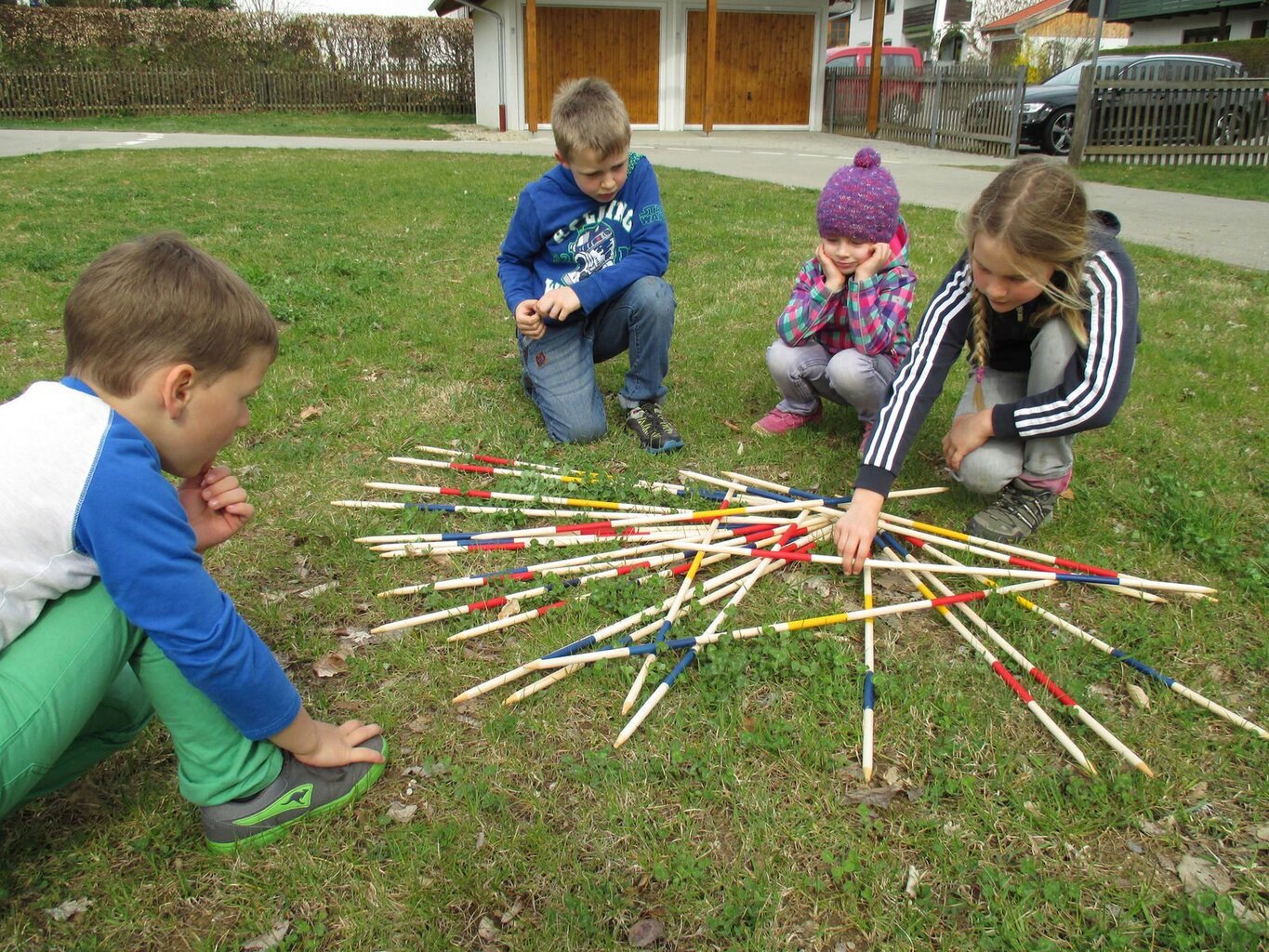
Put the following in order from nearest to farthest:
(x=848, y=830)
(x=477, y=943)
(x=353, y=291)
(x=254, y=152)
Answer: (x=477, y=943) < (x=848, y=830) < (x=353, y=291) < (x=254, y=152)

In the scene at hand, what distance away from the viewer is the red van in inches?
784

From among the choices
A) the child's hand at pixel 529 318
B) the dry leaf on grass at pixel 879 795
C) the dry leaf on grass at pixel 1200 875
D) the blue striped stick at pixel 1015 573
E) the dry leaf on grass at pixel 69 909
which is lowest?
the dry leaf on grass at pixel 69 909

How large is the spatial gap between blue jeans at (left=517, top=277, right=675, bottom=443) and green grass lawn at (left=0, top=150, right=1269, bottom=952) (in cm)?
14

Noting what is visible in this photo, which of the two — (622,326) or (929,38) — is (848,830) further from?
(929,38)

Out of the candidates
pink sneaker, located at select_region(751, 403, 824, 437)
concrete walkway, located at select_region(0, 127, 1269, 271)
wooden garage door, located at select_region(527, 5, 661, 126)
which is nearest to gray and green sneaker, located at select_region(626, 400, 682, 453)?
pink sneaker, located at select_region(751, 403, 824, 437)

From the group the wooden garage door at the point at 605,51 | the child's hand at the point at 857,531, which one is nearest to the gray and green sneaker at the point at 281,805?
the child's hand at the point at 857,531

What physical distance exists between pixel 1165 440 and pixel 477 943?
3.74 metres

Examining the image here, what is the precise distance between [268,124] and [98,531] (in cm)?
2250

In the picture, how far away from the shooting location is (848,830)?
6.88 feet

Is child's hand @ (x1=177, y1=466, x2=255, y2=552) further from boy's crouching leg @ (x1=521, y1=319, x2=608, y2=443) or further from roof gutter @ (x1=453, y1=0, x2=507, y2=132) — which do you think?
roof gutter @ (x1=453, y1=0, x2=507, y2=132)

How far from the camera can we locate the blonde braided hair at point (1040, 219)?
2744 mm

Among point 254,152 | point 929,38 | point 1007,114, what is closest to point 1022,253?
point 254,152

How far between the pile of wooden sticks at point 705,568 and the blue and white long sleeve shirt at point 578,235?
114 centimetres

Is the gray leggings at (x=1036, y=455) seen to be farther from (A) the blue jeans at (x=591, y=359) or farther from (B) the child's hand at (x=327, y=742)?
(B) the child's hand at (x=327, y=742)
